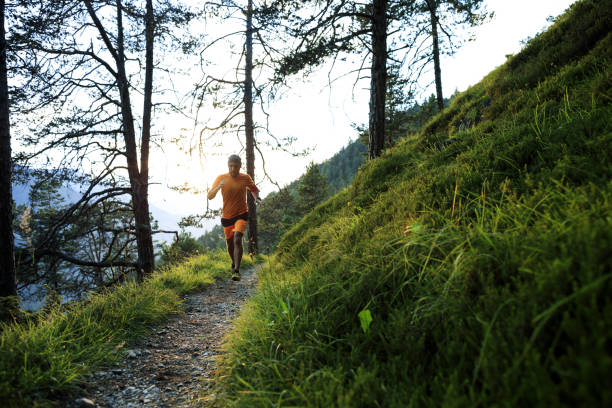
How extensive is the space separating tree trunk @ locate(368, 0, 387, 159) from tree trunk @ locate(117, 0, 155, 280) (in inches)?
283

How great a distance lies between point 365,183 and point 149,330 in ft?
14.7

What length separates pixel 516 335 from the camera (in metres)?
1.16

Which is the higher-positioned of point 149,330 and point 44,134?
point 44,134

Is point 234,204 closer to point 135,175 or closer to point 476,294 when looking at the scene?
point 135,175

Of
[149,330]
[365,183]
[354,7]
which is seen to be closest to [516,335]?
[149,330]

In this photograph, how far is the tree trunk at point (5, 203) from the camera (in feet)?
16.3

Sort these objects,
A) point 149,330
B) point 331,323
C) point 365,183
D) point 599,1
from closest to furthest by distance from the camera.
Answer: point 331,323 → point 149,330 → point 599,1 → point 365,183

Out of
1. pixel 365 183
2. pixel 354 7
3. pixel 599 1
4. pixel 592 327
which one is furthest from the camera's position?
pixel 354 7

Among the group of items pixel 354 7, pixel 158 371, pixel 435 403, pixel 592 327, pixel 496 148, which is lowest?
pixel 158 371

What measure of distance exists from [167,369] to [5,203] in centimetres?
531

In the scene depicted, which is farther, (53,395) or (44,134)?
(44,134)

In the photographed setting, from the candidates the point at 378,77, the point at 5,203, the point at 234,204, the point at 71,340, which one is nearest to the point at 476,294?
the point at 71,340

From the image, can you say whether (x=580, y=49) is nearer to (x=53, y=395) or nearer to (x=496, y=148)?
(x=496, y=148)

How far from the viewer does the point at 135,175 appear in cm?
842
